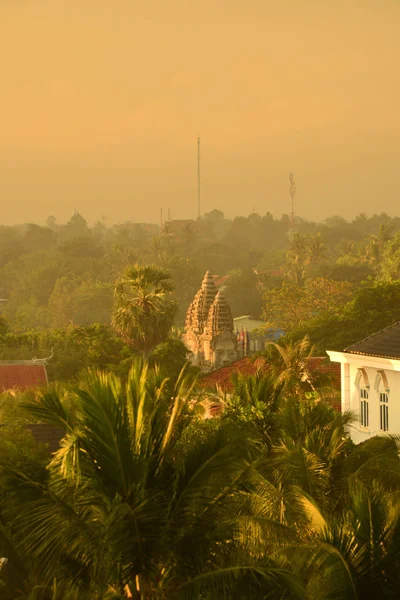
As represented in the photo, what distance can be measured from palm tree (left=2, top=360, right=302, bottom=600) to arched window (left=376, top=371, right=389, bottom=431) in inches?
504

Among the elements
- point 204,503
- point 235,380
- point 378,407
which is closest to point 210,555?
point 204,503

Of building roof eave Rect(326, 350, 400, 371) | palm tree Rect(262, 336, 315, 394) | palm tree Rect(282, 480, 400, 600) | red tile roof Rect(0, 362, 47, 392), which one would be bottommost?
red tile roof Rect(0, 362, 47, 392)

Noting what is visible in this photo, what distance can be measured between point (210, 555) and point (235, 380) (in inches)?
394

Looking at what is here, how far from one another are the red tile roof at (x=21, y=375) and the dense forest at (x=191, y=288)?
4315 millimetres

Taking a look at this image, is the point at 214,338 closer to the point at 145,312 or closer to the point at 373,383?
the point at 145,312

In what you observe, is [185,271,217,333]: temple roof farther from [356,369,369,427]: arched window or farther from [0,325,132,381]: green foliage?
[356,369,369,427]: arched window

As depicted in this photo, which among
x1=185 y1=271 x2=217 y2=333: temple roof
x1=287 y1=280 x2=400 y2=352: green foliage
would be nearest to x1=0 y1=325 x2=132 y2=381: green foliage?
x1=185 y1=271 x2=217 y2=333: temple roof

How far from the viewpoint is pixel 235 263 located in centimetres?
16250

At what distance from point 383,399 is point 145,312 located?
2798 cm

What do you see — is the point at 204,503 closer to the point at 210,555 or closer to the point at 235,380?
the point at 210,555

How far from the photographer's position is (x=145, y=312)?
50.2 metres

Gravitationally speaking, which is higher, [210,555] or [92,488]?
[92,488]

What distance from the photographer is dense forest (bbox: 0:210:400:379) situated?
5378 centimetres

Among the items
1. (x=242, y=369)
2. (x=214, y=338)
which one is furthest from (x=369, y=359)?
(x=214, y=338)
